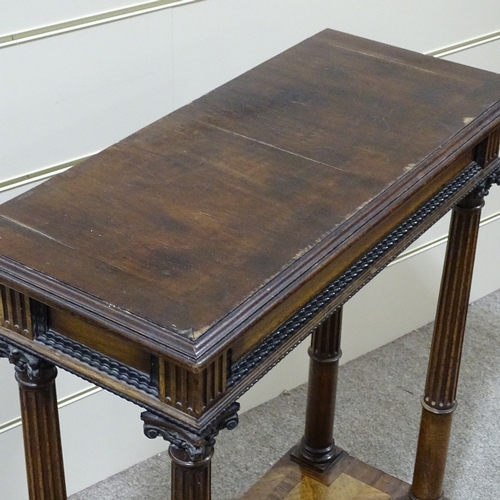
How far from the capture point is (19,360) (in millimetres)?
1091

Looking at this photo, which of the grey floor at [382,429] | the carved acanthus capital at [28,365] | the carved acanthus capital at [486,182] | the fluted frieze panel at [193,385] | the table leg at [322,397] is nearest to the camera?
the fluted frieze panel at [193,385]

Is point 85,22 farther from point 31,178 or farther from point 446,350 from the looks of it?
point 446,350

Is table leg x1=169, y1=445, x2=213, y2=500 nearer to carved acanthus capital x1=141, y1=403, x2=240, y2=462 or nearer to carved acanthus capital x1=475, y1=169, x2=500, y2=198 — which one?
carved acanthus capital x1=141, y1=403, x2=240, y2=462

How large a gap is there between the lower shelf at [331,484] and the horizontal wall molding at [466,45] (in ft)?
2.84

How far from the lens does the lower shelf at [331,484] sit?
1760 mm

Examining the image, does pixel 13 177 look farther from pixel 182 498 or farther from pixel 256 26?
pixel 182 498

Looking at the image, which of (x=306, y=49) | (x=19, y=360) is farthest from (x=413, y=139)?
(x=19, y=360)

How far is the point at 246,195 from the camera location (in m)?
1.13

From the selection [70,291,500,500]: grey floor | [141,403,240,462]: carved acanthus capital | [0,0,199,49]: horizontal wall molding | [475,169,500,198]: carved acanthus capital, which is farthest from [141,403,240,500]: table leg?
[70,291,500,500]: grey floor

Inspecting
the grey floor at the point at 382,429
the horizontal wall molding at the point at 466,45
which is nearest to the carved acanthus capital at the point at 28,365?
the grey floor at the point at 382,429

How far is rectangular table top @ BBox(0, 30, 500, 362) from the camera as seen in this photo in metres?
0.97

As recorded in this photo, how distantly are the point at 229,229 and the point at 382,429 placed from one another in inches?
44.7

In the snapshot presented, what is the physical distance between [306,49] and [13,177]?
502 mm

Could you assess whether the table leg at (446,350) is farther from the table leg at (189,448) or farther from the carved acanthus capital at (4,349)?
the carved acanthus capital at (4,349)
